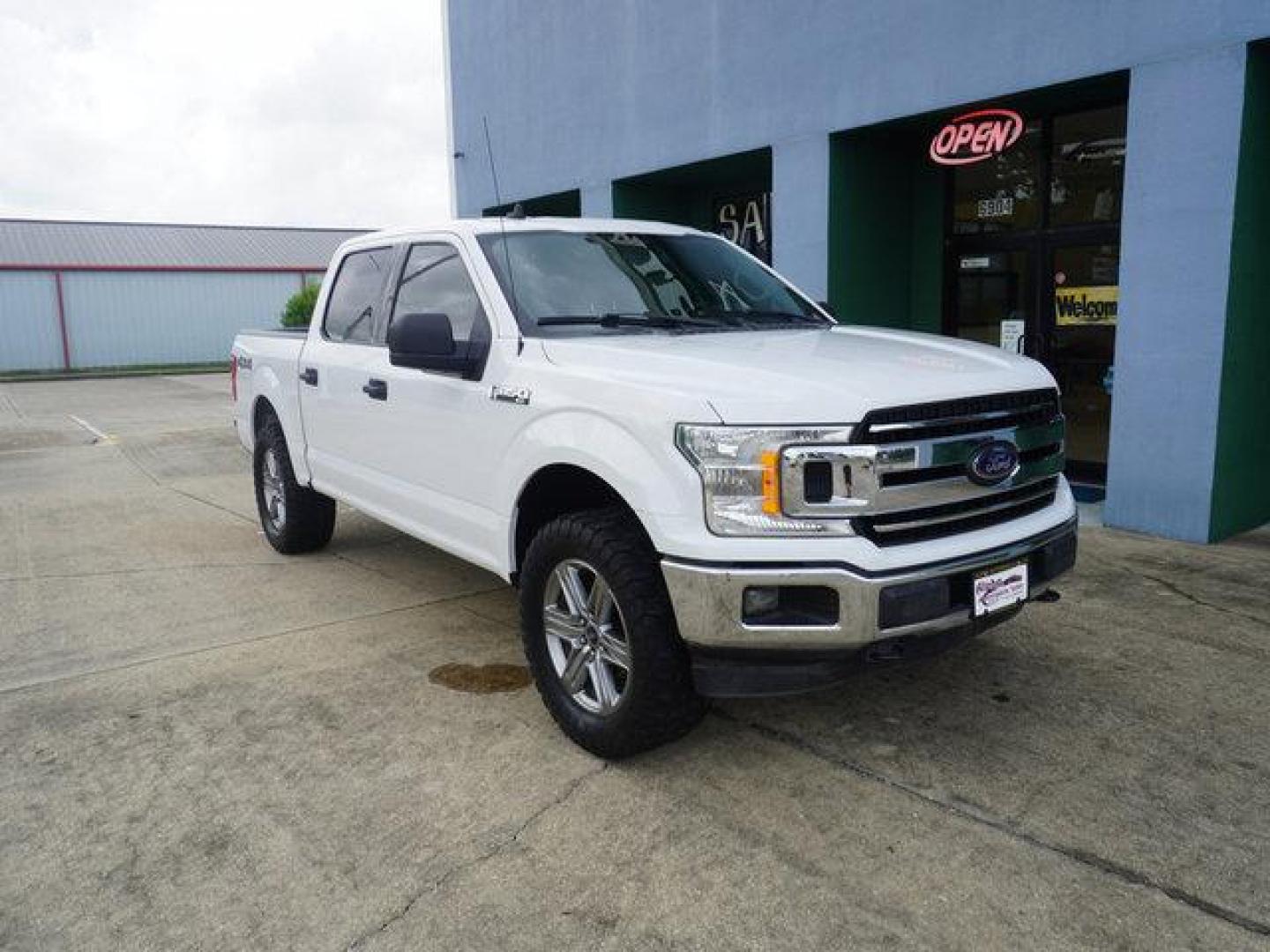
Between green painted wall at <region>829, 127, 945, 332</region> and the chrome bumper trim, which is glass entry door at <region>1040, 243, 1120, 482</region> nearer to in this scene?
green painted wall at <region>829, 127, 945, 332</region>

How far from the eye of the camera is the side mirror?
13.1 ft

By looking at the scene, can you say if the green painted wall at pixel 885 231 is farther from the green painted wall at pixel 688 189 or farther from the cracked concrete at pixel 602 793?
the cracked concrete at pixel 602 793

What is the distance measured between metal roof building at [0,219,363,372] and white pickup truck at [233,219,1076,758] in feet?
93.1

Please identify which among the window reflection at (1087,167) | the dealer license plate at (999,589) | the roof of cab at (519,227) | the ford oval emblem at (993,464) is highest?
the window reflection at (1087,167)

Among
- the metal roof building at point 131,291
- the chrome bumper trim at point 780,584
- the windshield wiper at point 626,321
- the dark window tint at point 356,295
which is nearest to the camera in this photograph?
the chrome bumper trim at point 780,584

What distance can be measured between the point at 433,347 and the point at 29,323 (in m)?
29.5

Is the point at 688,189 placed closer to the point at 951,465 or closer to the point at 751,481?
the point at 951,465

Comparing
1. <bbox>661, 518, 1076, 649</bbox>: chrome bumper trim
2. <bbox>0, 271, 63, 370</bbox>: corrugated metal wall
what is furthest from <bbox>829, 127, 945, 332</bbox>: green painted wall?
<bbox>0, 271, 63, 370</bbox>: corrugated metal wall

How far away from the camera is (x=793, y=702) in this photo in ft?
13.5

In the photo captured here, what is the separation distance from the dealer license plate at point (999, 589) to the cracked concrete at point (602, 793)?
0.41m

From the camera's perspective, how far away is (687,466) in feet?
10.3

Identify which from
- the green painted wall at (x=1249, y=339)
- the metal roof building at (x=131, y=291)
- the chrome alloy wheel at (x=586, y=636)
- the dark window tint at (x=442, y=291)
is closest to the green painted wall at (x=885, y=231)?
the green painted wall at (x=1249, y=339)

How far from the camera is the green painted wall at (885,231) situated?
8.88 m

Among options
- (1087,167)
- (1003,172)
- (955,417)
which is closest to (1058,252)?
(1087,167)
